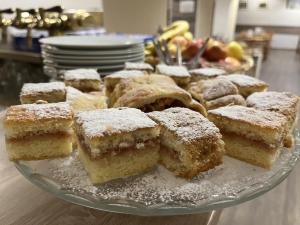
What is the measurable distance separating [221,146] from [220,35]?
6.46 ft

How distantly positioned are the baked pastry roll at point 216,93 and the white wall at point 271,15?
7.21ft

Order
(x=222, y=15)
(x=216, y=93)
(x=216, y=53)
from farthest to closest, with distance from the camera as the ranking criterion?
(x=222, y=15), (x=216, y=53), (x=216, y=93)

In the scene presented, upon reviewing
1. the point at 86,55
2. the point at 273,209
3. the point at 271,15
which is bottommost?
the point at 273,209

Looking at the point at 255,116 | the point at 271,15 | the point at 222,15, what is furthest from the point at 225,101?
the point at 271,15

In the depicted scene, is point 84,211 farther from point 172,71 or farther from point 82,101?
point 172,71

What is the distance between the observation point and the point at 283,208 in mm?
722

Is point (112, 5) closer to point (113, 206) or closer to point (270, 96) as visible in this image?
point (270, 96)

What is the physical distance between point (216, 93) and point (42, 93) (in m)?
0.57

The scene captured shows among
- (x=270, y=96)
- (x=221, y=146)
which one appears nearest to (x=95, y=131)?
(x=221, y=146)

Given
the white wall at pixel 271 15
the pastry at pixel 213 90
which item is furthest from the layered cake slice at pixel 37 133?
the white wall at pixel 271 15

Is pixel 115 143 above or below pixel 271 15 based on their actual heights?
below

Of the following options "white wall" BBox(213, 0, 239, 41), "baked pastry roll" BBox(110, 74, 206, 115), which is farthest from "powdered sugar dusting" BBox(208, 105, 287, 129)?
"white wall" BBox(213, 0, 239, 41)

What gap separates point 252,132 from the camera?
2.48 feet

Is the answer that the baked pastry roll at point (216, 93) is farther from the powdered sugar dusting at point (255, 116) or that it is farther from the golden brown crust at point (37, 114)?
the golden brown crust at point (37, 114)
